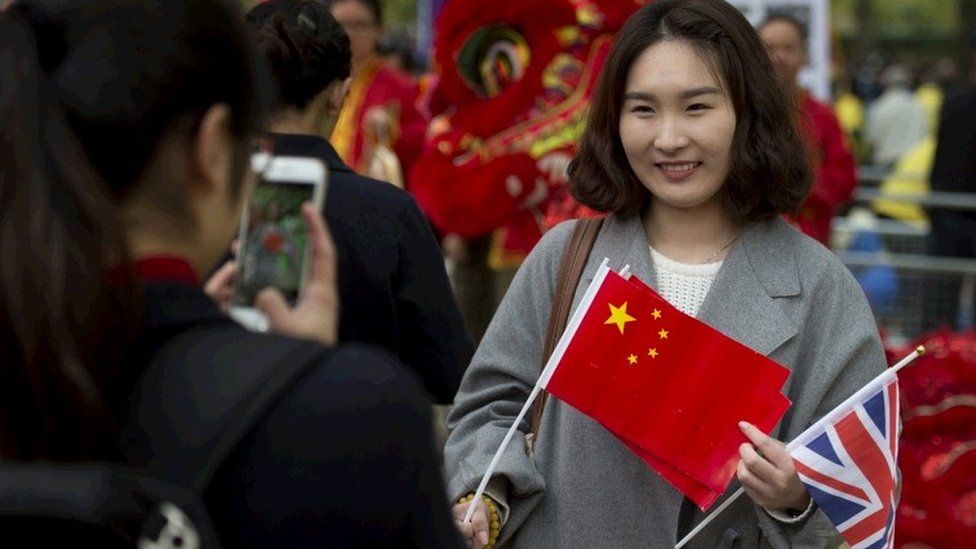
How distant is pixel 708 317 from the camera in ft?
9.82

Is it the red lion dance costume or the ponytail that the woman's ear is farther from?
the red lion dance costume

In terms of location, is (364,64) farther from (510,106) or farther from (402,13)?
(402,13)

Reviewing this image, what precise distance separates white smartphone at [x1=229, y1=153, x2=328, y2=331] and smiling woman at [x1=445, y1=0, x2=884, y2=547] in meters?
1.12

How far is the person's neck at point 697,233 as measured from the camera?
3.10m

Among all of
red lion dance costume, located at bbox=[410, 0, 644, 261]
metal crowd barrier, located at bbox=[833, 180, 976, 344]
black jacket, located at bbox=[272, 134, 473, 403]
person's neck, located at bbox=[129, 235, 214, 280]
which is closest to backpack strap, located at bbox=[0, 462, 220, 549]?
person's neck, located at bbox=[129, 235, 214, 280]

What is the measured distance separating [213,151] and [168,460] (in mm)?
315

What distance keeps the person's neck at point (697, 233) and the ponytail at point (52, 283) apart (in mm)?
1676

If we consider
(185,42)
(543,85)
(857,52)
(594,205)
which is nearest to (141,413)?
(185,42)

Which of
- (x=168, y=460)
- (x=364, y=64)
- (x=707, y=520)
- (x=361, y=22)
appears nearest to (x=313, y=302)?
(x=168, y=460)

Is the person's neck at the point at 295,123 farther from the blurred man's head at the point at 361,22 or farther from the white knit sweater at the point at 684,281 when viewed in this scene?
the blurred man's head at the point at 361,22

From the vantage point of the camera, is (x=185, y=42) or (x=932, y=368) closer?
(x=185, y=42)

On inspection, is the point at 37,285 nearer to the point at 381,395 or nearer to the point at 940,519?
the point at 381,395

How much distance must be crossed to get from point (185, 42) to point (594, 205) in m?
1.65

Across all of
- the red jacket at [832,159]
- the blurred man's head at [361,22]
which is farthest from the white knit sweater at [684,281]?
the blurred man's head at [361,22]
